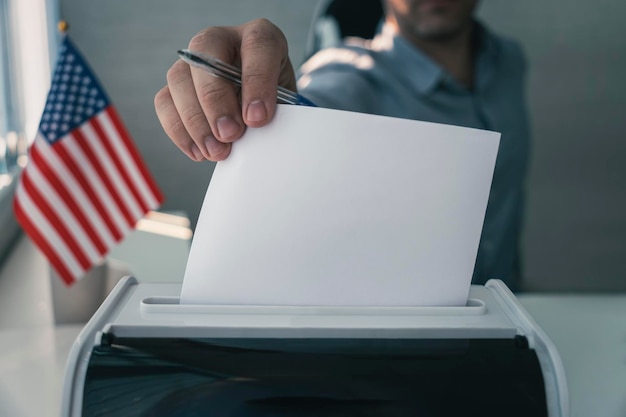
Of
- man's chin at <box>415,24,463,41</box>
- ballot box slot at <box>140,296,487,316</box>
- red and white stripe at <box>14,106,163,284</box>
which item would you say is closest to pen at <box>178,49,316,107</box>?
ballot box slot at <box>140,296,487,316</box>

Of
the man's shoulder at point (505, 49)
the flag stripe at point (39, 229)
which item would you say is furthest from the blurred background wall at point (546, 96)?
the flag stripe at point (39, 229)

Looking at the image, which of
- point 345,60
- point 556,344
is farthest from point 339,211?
point 345,60

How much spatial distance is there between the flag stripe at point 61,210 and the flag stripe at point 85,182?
0.17 feet

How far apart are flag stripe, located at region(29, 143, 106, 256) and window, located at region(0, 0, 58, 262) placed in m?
1.04

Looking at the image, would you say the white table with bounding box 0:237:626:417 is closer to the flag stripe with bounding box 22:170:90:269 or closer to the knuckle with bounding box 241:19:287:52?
the flag stripe with bounding box 22:170:90:269

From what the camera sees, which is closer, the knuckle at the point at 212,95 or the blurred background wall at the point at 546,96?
the knuckle at the point at 212,95

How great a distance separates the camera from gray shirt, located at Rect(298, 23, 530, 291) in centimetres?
160

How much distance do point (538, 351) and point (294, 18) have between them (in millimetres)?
3179

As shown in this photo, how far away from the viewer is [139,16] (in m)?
3.39

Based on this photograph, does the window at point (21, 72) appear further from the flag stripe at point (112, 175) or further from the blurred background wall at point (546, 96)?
the flag stripe at point (112, 175)

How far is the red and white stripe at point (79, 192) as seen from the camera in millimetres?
1322

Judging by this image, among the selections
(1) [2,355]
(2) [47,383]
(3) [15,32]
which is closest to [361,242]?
(2) [47,383]

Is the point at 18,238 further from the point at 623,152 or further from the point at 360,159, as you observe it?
the point at 623,152

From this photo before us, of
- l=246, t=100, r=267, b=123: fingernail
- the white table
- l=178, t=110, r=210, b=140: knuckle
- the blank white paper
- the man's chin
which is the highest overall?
the man's chin
